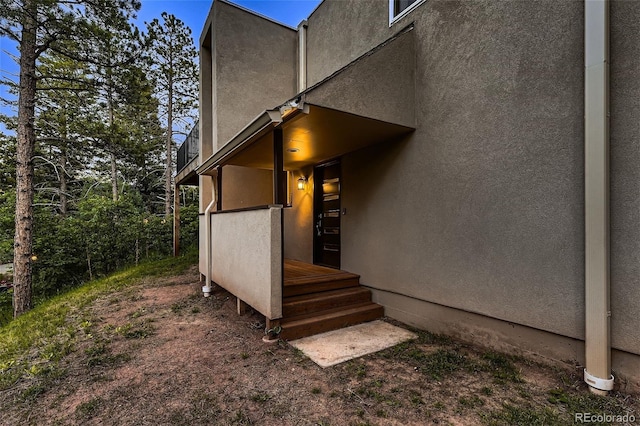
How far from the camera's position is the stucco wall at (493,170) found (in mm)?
2979

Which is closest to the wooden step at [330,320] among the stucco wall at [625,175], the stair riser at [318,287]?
the stair riser at [318,287]

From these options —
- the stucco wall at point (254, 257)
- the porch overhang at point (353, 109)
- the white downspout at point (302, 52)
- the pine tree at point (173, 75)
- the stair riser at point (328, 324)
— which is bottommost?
the stair riser at point (328, 324)

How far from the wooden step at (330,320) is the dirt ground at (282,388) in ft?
0.94

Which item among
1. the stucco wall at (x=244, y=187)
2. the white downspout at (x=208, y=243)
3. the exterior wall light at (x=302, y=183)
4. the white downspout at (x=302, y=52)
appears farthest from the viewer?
the white downspout at (x=302, y=52)

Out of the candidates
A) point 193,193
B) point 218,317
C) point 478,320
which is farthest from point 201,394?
point 193,193

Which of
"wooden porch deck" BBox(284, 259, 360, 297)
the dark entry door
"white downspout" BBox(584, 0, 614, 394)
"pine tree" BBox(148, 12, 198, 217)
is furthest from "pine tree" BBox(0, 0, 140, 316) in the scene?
"white downspout" BBox(584, 0, 614, 394)

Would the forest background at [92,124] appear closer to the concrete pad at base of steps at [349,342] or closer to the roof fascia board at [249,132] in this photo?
the roof fascia board at [249,132]

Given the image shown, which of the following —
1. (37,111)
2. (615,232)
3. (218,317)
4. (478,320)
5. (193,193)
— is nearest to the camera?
(615,232)

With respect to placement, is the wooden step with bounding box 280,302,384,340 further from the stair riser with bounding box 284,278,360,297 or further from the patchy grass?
the patchy grass

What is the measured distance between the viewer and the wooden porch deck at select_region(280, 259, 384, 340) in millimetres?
4187

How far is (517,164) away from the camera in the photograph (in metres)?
3.31

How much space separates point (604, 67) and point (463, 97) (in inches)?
55.8

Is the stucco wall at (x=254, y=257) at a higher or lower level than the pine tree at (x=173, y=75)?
lower

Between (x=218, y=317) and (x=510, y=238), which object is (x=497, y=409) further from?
(x=218, y=317)
